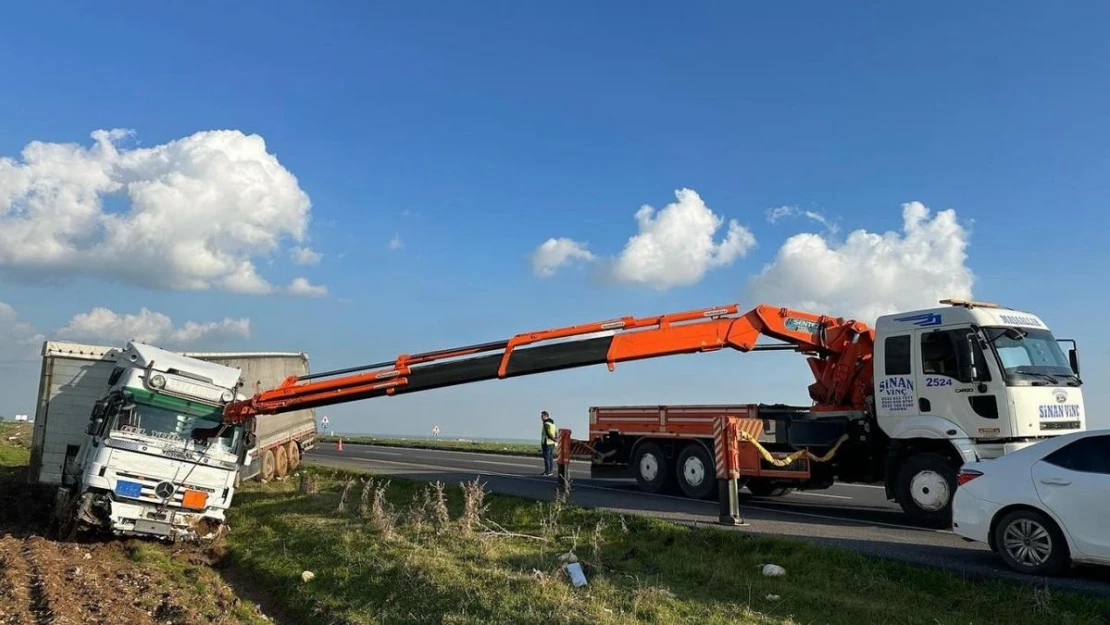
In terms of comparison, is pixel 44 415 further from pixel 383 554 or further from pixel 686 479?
pixel 686 479

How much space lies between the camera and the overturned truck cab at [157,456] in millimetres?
11242

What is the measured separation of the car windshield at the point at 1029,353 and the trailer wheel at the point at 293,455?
1695cm

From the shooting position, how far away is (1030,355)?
11.0 meters

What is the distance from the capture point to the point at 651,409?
15.9 meters

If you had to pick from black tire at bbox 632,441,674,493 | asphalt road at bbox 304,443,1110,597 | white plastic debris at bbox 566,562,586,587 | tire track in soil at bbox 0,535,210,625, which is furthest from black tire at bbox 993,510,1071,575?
tire track in soil at bbox 0,535,210,625

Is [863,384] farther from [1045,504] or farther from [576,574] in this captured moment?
[576,574]

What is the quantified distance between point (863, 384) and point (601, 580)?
7432mm

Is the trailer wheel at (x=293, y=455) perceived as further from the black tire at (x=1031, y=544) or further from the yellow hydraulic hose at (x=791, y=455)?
the black tire at (x=1031, y=544)

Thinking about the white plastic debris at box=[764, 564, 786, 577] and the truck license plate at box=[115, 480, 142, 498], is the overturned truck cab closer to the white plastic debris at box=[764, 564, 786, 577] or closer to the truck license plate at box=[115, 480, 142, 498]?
the truck license plate at box=[115, 480, 142, 498]

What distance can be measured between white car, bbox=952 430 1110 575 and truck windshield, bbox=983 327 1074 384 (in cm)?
284

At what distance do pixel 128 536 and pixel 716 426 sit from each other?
9242mm

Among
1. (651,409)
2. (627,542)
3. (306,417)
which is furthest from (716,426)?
(306,417)

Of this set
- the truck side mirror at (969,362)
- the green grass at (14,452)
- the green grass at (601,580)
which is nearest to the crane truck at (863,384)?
the truck side mirror at (969,362)

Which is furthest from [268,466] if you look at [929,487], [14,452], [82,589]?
[929,487]
